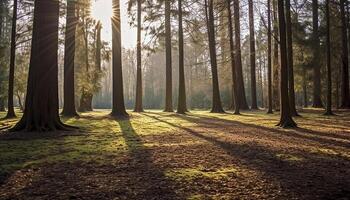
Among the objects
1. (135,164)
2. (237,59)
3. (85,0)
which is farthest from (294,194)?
(237,59)

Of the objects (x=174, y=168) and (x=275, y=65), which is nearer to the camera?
(x=174, y=168)

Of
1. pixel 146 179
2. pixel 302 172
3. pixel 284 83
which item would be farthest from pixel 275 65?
pixel 146 179

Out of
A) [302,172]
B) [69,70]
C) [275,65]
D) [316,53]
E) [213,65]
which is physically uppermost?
[316,53]

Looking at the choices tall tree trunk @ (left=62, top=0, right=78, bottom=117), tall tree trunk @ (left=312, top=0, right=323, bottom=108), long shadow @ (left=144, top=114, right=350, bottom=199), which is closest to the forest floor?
long shadow @ (left=144, top=114, right=350, bottom=199)

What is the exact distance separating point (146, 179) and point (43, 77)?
296 inches

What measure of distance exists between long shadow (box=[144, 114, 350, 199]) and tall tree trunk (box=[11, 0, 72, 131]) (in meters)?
6.10

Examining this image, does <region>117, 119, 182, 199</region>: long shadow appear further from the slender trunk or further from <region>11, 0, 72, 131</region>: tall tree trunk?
the slender trunk

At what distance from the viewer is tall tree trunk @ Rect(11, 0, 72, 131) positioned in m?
11.8

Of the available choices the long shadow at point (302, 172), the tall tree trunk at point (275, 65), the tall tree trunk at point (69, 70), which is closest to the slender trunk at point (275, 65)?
the tall tree trunk at point (275, 65)

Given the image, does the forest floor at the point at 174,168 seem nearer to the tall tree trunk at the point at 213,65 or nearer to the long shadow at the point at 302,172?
the long shadow at the point at 302,172

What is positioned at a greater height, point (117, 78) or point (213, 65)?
point (213, 65)

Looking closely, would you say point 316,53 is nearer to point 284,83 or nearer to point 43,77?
point 284,83

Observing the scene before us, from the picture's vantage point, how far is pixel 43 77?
1201cm

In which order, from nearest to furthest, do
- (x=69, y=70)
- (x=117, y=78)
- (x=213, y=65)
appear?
1. (x=69, y=70)
2. (x=117, y=78)
3. (x=213, y=65)
